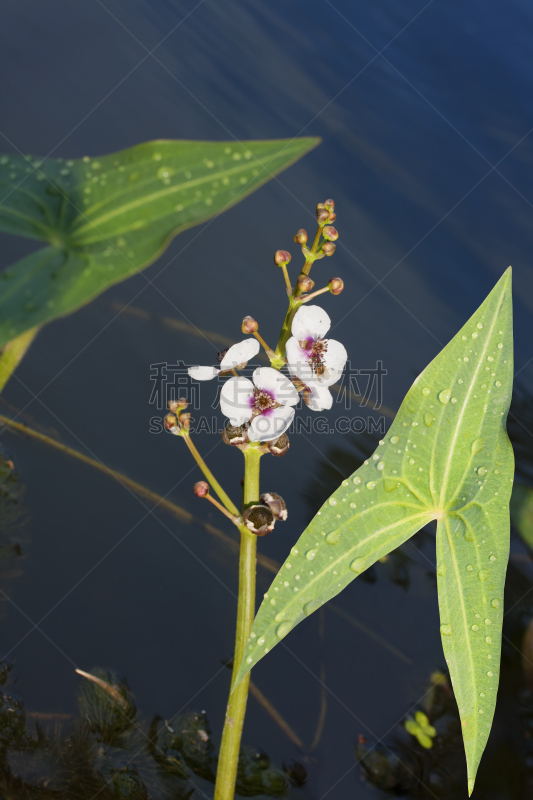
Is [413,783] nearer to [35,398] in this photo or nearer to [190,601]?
[190,601]

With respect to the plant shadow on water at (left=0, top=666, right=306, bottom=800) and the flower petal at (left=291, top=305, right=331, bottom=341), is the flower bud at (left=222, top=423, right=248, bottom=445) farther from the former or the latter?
the plant shadow on water at (left=0, top=666, right=306, bottom=800)

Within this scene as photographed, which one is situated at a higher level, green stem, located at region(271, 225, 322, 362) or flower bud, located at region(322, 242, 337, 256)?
flower bud, located at region(322, 242, 337, 256)

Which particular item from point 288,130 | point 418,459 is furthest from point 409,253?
point 418,459

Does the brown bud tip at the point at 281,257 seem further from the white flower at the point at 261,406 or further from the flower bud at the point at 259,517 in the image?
the flower bud at the point at 259,517

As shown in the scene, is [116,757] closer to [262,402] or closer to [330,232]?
[262,402]

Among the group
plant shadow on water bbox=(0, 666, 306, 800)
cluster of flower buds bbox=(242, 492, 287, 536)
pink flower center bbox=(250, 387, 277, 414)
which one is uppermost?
pink flower center bbox=(250, 387, 277, 414)

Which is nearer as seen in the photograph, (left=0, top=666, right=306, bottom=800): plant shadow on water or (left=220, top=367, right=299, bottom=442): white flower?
(left=220, top=367, right=299, bottom=442): white flower

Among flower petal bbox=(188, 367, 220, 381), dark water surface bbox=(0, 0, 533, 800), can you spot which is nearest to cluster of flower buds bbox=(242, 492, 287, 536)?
flower petal bbox=(188, 367, 220, 381)

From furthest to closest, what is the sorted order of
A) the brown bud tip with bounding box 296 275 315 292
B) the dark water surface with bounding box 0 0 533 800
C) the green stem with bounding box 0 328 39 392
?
the dark water surface with bounding box 0 0 533 800, the green stem with bounding box 0 328 39 392, the brown bud tip with bounding box 296 275 315 292
